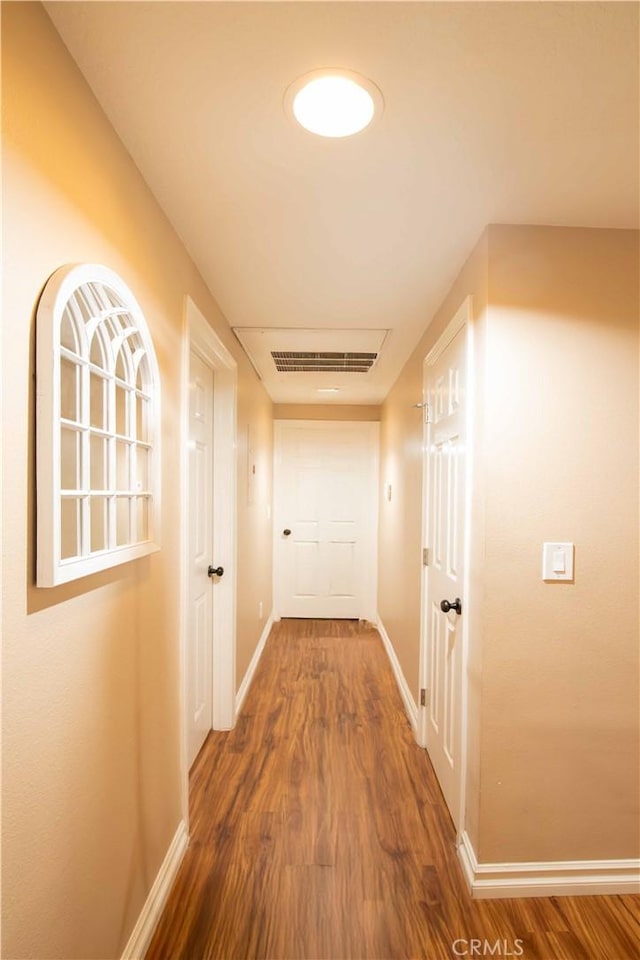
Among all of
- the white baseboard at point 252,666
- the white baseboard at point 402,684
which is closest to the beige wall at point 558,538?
the white baseboard at point 402,684

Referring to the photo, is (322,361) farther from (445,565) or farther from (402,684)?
(402,684)

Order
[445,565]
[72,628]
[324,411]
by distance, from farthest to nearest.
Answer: [324,411] < [445,565] < [72,628]

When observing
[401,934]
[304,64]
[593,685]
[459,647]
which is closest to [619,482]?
[593,685]

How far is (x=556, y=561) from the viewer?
4.96 ft

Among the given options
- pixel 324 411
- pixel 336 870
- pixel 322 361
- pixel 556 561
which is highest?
pixel 322 361

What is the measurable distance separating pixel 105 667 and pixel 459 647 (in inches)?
51.0

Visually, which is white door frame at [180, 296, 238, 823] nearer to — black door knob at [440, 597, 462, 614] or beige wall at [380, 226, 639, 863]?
black door knob at [440, 597, 462, 614]

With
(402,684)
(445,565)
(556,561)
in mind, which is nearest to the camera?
(556,561)

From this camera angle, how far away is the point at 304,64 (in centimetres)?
94

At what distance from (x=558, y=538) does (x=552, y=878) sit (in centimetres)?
116

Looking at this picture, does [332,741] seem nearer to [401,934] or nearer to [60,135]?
[401,934]

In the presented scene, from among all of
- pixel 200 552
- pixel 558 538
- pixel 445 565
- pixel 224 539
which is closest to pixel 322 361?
pixel 224 539

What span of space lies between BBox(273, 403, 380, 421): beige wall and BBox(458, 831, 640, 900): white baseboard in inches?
143

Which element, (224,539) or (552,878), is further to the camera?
(224,539)
